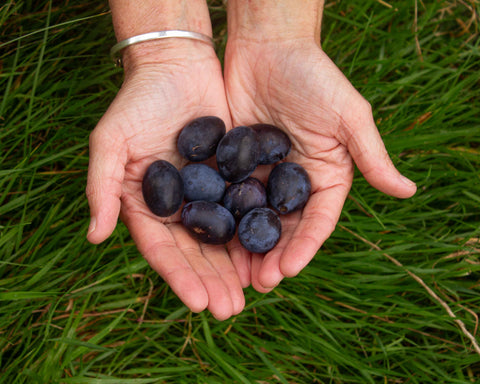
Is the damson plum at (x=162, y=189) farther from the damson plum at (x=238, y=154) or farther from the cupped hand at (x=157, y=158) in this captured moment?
the damson plum at (x=238, y=154)

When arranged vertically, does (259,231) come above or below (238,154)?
below

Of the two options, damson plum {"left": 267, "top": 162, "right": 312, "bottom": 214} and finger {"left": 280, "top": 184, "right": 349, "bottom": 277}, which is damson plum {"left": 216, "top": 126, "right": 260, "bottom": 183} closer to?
damson plum {"left": 267, "top": 162, "right": 312, "bottom": 214}

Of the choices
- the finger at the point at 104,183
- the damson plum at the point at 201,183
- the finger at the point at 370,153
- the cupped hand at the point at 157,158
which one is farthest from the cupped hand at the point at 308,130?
the finger at the point at 104,183

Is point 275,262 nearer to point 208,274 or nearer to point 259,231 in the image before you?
point 259,231

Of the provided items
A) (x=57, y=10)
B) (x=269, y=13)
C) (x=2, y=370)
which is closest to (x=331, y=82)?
(x=269, y=13)

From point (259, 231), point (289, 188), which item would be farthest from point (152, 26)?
point (259, 231)

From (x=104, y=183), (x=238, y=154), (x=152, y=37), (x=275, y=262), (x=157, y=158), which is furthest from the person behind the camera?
(x=152, y=37)

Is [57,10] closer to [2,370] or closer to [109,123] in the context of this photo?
[109,123]

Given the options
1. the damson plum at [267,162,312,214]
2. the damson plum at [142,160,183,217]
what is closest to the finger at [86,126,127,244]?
the damson plum at [142,160,183,217]
